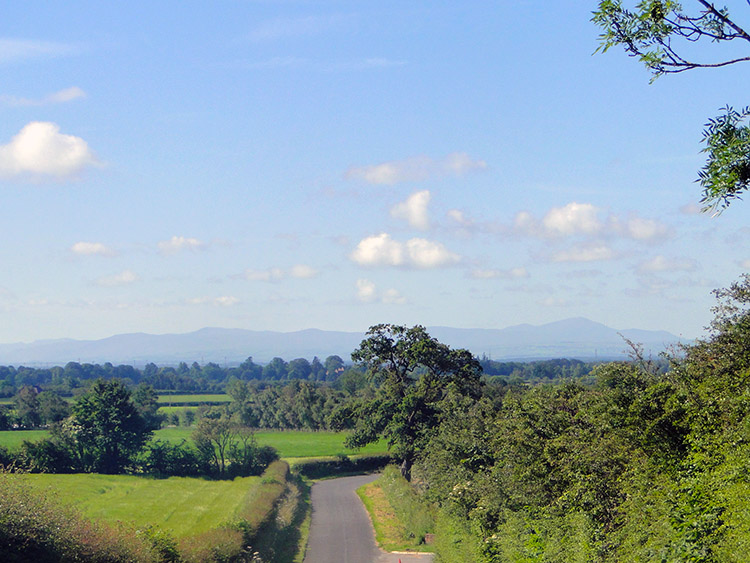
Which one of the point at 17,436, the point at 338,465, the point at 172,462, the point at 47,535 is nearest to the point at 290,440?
Result: the point at 338,465

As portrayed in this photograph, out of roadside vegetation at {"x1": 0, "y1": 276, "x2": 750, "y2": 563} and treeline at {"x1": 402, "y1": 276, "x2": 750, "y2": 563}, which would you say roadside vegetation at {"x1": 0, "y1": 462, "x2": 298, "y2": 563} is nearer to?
roadside vegetation at {"x1": 0, "y1": 276, "x2": 750, "y2": 563}

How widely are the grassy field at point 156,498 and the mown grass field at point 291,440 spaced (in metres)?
11.1

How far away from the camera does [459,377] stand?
47.2 m

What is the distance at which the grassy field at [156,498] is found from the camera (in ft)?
127

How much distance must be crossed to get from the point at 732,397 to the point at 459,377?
107ft

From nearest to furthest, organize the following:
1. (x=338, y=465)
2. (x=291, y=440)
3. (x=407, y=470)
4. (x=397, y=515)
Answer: (x=397, y=515) < (x=407, y=470) < (x=338, y=465) < (x=291, y=440)

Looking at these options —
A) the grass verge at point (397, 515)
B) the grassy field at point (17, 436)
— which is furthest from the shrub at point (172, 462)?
the grass verge at point (397, 515)

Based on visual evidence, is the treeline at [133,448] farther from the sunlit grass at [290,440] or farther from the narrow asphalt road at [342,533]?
the narrow asphalt road at [342,533]

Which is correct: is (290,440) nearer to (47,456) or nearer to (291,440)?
(291,440)

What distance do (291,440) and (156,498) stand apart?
37.2 metres

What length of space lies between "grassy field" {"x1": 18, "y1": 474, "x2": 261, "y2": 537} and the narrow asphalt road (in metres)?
4.51

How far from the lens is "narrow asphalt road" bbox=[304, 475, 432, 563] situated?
32.2 m

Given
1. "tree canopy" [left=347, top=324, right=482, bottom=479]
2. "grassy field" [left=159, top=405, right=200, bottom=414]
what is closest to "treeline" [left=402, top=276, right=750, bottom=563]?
"tree canopy" [left=347, top=324, right=482, bottom=479]

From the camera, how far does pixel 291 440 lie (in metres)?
85.6
